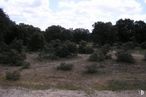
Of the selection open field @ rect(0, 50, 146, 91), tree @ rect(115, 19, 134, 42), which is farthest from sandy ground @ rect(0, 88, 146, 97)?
tree @ rect(115, 19, 134, 42)

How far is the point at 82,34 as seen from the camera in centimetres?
8138

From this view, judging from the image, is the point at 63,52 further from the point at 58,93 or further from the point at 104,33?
the point at 104,33

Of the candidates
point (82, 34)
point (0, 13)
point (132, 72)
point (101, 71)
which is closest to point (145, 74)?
point (132, 72)

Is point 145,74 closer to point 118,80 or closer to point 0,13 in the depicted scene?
point 118,80

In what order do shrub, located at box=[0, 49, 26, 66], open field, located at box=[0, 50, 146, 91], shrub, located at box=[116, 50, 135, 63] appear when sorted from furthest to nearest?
shrub, located at box=[0, 49, 26, 66]
shrub, located at box=[116, 50, 135, 63]
open field, located at box=[0, 50, 146, 91]

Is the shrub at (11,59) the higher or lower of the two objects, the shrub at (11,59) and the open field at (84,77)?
the higher

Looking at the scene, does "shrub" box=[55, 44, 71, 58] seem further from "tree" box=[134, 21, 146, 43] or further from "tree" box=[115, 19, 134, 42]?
"tree" box=[115, 19, 134, 42]

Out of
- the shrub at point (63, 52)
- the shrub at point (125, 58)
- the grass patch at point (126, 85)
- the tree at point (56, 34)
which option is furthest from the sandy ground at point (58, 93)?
the tree at point (56, 34)

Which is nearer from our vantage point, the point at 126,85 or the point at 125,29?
the point at 126,85

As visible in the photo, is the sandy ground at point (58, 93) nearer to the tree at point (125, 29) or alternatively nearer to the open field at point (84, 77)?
the open field at point (84, 77)

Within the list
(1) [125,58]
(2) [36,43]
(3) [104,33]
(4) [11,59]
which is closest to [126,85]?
(1) [125,58]

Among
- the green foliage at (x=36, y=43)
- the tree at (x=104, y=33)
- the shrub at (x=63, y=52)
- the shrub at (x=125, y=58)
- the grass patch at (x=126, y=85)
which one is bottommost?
the grass patch at (x=126, y=85)

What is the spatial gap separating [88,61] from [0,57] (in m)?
9.22

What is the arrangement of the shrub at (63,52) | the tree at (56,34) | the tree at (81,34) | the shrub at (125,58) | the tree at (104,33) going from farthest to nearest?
the tree at (81,34), the tree at (56,34), the tree at (104,33), the shrub at (63,52), the shrub at (125,58)
